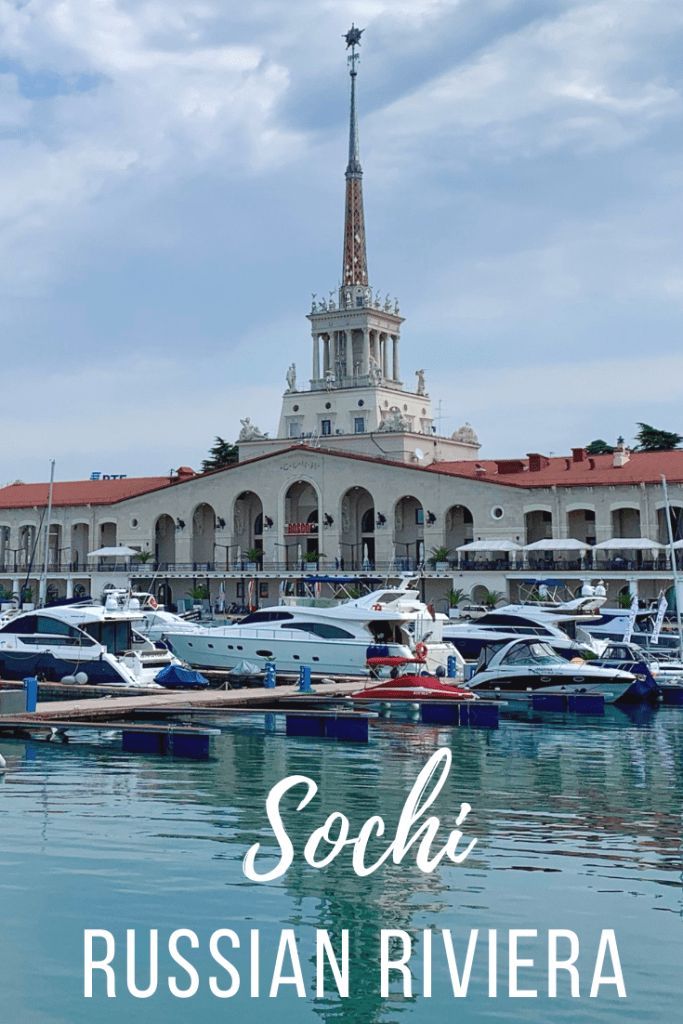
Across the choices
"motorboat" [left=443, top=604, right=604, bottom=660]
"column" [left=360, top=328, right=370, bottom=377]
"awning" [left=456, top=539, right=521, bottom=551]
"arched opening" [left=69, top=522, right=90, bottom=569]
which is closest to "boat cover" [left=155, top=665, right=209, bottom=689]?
"motorboat" [left=443, top=604, right=604, bottom=660]

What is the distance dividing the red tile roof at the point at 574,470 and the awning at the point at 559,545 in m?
3.92

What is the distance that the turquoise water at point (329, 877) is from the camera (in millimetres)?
11469

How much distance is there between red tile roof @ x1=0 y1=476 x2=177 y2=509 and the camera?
287ft

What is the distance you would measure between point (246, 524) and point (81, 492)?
47.8 ft

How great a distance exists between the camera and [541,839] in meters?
17.8

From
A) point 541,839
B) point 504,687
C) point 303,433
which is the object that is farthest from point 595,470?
point 541,839

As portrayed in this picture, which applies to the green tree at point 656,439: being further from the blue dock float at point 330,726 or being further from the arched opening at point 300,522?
the blue dock float at point 330,726

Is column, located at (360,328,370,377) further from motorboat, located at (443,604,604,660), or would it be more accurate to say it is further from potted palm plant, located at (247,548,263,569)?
motorboat, located at (443,604,604,660)

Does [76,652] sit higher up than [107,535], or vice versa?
[107,535]

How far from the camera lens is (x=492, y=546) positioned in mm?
71125

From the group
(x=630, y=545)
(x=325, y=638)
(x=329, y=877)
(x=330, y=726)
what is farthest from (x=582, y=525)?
(x=329, y=877)

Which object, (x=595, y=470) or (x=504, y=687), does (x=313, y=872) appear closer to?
(x=504, y=687)

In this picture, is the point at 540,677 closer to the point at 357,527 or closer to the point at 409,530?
the point at 409,530

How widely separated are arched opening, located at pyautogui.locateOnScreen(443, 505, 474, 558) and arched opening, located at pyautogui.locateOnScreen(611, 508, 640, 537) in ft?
31.6
